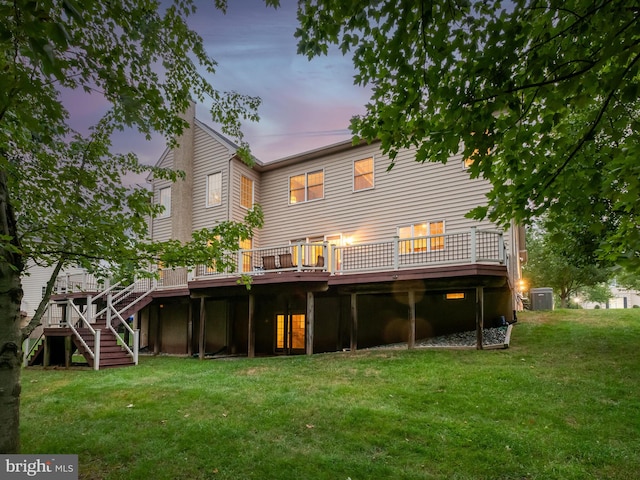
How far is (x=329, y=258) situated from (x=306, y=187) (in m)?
5.33

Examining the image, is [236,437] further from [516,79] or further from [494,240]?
[494,240]

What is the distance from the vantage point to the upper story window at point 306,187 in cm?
1733

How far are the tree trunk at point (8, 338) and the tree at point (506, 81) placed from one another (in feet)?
12.3

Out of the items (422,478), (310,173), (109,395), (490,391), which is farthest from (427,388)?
(310,173)

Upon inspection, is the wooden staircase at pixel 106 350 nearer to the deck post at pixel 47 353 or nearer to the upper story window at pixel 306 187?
the deck post at pixel 47 353

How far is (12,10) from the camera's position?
2588 mm

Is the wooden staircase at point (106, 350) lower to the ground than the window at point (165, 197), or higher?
lower

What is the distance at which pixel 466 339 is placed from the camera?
12664mm

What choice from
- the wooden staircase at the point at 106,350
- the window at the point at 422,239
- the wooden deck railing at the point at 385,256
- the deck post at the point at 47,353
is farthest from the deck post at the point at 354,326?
the deck post at the point at 47,353

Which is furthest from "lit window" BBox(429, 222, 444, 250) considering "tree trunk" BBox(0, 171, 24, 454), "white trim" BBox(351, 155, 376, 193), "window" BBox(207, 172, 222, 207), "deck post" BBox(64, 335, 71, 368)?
"deck post" BBox(64, 335, 71, 368)

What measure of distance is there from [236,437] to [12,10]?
16.8ft

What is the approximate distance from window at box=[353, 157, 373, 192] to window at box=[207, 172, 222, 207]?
591 centimetres

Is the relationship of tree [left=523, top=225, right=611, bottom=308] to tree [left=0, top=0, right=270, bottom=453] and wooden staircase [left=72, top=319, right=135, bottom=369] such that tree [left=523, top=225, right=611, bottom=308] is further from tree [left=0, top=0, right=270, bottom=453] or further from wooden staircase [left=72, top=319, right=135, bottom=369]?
tree [left=0, top=0, right=270, bottom=453]

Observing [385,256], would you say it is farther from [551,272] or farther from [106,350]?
[551,272]
